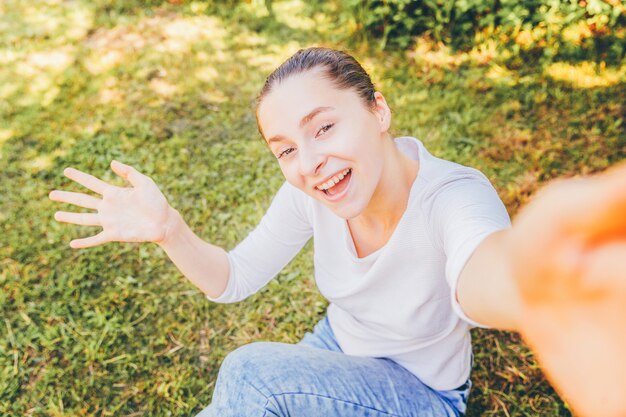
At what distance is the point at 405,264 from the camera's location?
168cm

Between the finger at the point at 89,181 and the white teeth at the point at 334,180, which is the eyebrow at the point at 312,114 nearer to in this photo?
the white teeth at the point at 334,180

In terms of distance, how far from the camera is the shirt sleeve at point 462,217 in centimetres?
116

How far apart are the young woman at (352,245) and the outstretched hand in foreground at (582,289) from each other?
26cm

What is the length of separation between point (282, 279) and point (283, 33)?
281 centimetres

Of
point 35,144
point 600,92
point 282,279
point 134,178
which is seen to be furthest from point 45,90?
point 600,92

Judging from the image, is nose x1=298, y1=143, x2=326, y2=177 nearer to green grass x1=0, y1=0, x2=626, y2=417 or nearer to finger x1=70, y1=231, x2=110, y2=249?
finger x1=70, y1=231, x2=110, y2=249

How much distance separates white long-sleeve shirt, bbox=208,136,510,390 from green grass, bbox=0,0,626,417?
0.86 m

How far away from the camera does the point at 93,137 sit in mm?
4180

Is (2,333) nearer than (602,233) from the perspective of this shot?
No

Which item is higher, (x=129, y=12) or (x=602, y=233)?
(x=602, y=233)

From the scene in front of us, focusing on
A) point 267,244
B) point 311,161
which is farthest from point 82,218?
point 311,161

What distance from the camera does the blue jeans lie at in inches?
66.0

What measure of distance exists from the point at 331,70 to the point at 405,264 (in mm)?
728

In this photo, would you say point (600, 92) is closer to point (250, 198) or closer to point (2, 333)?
point (250, 198)
